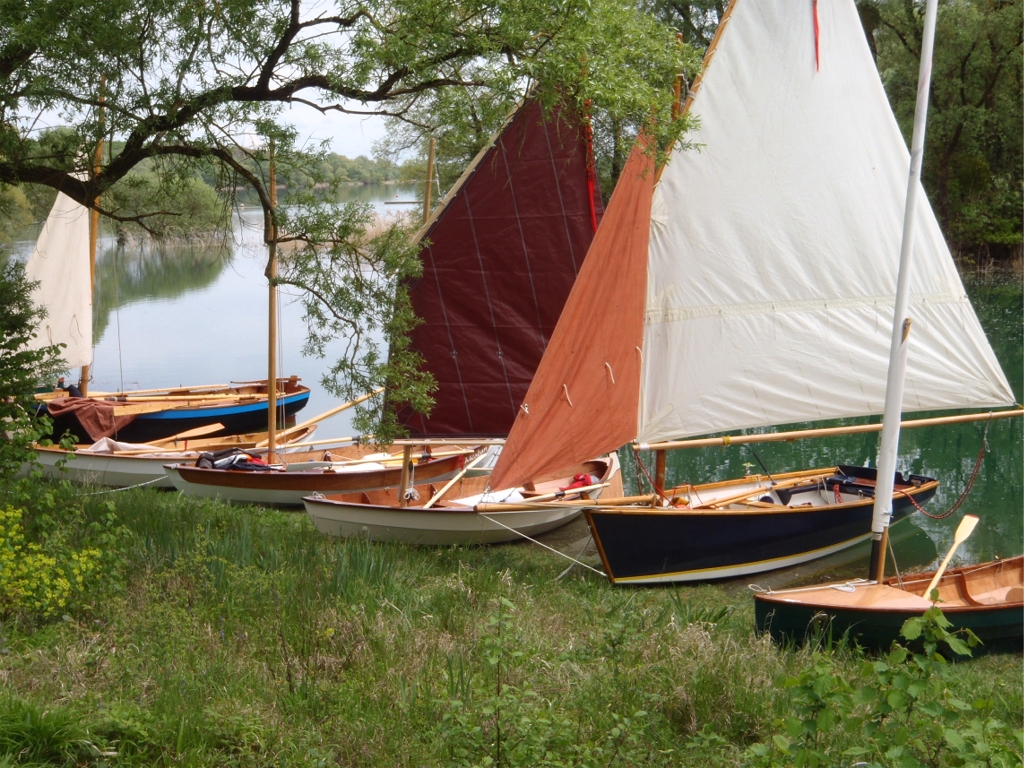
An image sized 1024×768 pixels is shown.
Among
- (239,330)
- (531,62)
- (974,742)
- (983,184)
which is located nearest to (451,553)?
(531,62)

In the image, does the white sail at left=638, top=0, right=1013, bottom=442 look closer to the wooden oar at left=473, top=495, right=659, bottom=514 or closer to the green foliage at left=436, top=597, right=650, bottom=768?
the wooden oar at left=473, top=495, right=659, bottom=514

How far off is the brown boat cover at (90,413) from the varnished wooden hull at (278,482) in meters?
3.01

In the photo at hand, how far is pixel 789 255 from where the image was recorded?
398 inches

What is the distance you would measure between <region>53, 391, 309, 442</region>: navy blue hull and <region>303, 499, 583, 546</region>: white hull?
5.52 m

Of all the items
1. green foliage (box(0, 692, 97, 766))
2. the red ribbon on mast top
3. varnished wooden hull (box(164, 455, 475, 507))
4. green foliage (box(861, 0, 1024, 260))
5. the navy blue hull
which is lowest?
varnished wooden hull (box(164, 455, 475, 507))

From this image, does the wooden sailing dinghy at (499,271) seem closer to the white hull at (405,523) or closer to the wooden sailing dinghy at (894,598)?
the white hull at (405,523)

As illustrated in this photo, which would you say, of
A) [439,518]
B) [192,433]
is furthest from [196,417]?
[439,518]

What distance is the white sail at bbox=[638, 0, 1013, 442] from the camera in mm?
9922

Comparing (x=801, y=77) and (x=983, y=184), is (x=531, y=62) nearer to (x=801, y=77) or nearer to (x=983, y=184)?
(x=801, y=77)

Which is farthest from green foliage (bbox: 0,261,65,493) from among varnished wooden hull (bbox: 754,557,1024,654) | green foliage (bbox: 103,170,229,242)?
varnished wooden hull (bbox: 754,557,1024,654)

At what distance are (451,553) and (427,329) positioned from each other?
2.49 meters

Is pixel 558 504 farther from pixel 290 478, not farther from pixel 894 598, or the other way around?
pixel 894 598

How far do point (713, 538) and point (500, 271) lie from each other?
358 centimetres

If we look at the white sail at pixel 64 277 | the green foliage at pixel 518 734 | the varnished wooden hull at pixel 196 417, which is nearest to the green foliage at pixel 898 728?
the green foliage at pixel 518 734
